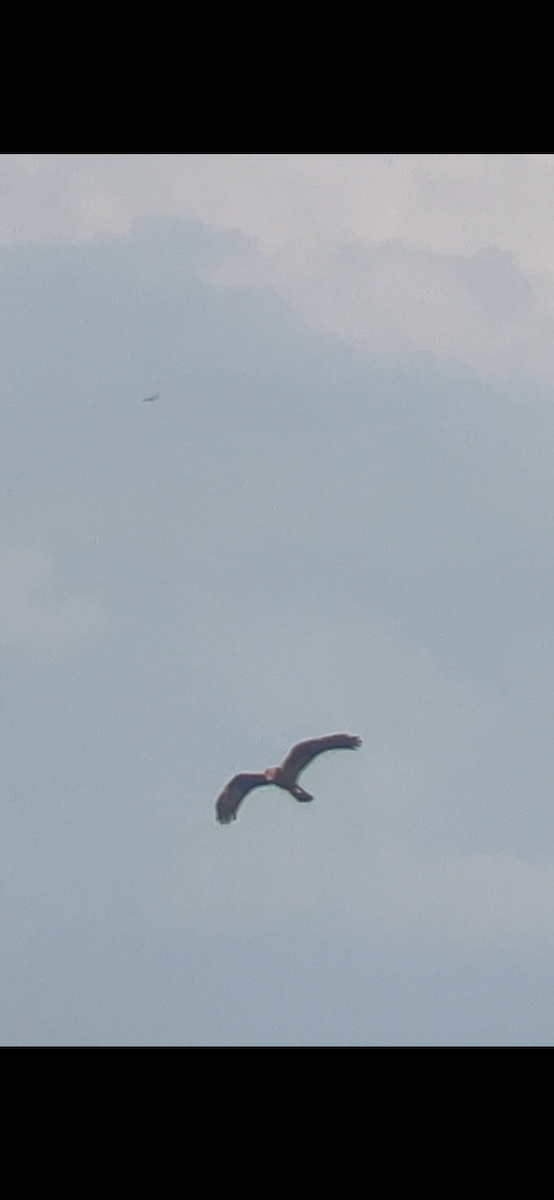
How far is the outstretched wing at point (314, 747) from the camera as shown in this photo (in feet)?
150

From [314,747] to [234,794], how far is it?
3.37 meters

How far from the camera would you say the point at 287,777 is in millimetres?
46750

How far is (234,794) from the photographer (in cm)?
4866

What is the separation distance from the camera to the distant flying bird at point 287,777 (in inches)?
1807

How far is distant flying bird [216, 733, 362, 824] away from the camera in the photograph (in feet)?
151

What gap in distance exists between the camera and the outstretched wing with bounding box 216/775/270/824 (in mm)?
48312

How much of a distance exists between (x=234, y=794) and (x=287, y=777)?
2281 millimetres

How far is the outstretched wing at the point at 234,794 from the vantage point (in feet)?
159
